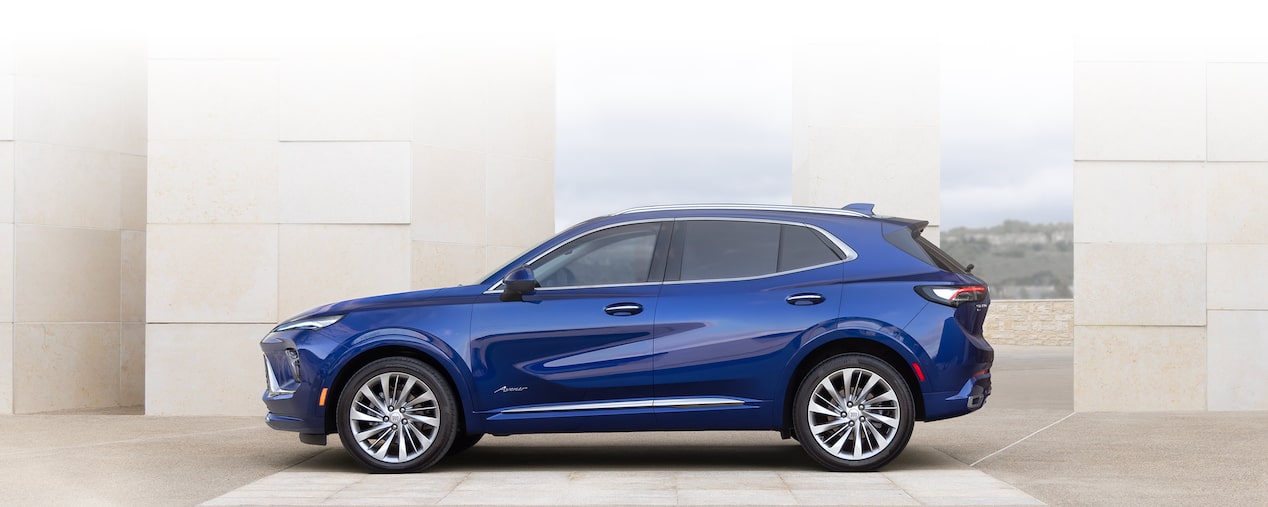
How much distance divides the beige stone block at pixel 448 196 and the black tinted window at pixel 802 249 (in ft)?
16.8

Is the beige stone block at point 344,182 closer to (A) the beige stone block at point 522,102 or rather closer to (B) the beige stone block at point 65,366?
(A) the beige stone block at point 522,102

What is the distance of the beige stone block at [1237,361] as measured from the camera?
40.3ft

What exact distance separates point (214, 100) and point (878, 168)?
6478 millimetres

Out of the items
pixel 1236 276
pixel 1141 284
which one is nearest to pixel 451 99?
pixel 1141 284

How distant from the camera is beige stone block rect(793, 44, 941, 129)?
1267 cm

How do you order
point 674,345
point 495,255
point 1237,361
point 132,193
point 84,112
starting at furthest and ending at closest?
point 132,193 → point 84,112 → point 495,255 → point 1237,361 → point 674,345

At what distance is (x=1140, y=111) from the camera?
40.7ft

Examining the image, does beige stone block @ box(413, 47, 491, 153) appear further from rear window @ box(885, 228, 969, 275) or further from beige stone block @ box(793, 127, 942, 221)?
rear window @ box(885, 228, 969, 275)

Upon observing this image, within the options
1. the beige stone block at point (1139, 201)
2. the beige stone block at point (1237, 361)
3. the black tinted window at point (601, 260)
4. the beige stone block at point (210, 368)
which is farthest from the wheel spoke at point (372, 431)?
the beige stone block at point (1237, 361)

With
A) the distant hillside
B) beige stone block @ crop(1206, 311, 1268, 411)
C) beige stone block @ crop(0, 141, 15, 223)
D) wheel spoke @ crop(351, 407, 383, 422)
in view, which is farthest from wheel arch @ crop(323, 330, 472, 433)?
the distant hillside

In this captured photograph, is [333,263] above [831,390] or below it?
above

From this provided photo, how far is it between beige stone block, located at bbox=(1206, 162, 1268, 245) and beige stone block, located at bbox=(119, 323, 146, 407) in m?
11.5

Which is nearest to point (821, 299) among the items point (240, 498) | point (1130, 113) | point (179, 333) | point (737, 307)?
point (737, 307)

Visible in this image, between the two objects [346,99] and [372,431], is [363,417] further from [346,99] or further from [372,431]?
[346,99]
